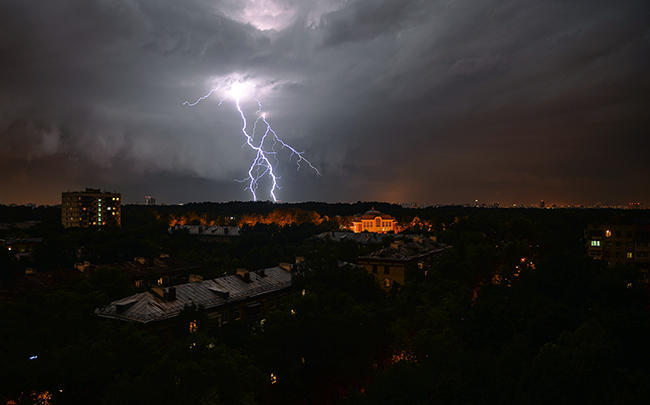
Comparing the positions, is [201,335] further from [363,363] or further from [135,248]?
[135,248]

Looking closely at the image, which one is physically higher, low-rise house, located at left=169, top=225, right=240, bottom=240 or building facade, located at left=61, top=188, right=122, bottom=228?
building facade, located at left=61, top=188, right=122, bottom=228

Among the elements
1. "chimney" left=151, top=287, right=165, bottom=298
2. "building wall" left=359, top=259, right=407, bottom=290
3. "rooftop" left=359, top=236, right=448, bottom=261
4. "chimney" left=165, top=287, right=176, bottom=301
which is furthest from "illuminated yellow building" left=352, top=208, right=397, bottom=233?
"chimney" left=151, top=287, right=165, bottom=298

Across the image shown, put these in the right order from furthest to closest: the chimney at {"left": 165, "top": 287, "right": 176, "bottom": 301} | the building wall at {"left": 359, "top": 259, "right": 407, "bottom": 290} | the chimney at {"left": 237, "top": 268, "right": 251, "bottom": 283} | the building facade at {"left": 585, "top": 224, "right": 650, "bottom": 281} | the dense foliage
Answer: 1. the building facade at {"left": 585, "top": 224, "right": 650, "bottom": 281}
2. the building wall at {"left": 359, "top": 259, "right": 407, "bottom": 290}
3. the chimney at {"left": 237, "top": 268, "right": 251, "bottom": 283}
4. the chimney at {"left": 165, "top": 287, "right": 176, "bottom": 301}
5. the dense foliage

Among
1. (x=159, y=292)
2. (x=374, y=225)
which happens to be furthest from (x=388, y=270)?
(x=374, y=225)

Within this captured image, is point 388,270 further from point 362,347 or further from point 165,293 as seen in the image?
point 165,293

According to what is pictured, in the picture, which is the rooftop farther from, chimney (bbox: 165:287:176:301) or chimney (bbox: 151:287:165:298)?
chimney (bbox: 151:287:165:298)

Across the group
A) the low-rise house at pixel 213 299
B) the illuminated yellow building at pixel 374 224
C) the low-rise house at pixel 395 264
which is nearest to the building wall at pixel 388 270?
the low-rise house at pixel 395 264

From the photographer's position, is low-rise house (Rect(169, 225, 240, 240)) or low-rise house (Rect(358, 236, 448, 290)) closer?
low-rise house (Rect(358, 236, 448, 290))

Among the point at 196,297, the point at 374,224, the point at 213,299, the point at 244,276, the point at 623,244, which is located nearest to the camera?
the point at 196,297

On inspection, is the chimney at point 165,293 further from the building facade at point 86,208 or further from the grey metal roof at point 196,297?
the building facade at point 86,208
